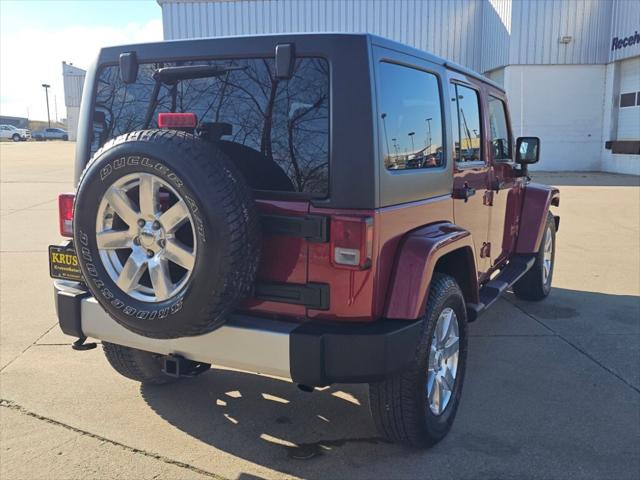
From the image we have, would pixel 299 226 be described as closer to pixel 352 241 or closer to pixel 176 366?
pixel 352 241

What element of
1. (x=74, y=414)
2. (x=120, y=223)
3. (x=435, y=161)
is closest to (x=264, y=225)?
(x=120, y=223)

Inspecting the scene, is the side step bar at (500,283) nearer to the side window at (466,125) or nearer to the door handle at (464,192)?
the door handle at (464,192)

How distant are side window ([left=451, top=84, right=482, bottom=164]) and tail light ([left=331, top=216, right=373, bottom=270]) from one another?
1229 millimetres

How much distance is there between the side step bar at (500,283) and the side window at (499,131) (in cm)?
90

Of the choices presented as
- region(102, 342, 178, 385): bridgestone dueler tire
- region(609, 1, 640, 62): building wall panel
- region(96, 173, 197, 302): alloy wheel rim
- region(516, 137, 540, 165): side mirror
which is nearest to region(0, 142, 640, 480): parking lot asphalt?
region(102, 342, 178, 385): bridgestone dueler tire

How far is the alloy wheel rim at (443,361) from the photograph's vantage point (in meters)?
3.16

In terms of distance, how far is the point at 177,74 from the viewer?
9.62ft

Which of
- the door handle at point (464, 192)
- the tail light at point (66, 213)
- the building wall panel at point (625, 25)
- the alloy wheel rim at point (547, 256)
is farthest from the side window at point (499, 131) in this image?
the building wall panel at point (625, 25)

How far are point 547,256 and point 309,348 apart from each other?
4.13 m

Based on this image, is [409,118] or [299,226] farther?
[409,118]

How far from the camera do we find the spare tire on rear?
248 centimetres

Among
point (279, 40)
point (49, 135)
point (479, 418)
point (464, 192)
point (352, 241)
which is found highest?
point (49, 135)

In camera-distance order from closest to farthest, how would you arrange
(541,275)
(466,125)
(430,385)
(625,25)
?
(430,385) → (466,125) → (541,275) → (625,25)

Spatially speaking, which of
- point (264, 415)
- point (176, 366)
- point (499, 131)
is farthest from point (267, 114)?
point (499, 131)
